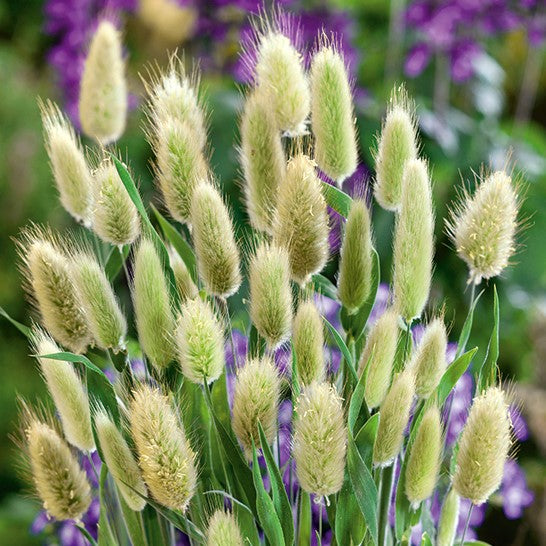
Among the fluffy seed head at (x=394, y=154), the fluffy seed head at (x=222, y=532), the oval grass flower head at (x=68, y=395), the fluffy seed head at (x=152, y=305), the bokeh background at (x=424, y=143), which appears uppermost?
the bokeh background at (x=424, y=143)

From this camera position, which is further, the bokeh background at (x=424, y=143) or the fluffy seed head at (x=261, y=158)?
the bokeh background at (x=424, y=143)

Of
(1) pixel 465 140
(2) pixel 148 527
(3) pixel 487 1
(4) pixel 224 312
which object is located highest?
(3) pixel 487 1

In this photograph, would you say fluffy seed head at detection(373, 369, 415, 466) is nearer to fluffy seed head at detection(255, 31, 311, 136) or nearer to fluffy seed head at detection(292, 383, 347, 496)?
fluffy seed head at detection(292, 383, 347, 496)

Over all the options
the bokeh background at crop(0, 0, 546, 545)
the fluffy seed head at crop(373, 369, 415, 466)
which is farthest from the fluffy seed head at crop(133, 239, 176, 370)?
the bokeh background at crop(0, 0, 546, 545)

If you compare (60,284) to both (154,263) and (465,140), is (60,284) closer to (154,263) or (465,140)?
(154,263)

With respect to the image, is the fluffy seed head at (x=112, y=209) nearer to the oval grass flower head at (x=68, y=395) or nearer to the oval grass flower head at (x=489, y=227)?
the oval grass flower head at (x=68, y=395)

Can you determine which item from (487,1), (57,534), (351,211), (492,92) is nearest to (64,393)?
(351,211)

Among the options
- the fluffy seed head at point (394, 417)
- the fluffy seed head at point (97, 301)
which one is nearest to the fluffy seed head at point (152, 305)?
the fluffy seed head at point (97, 301)
